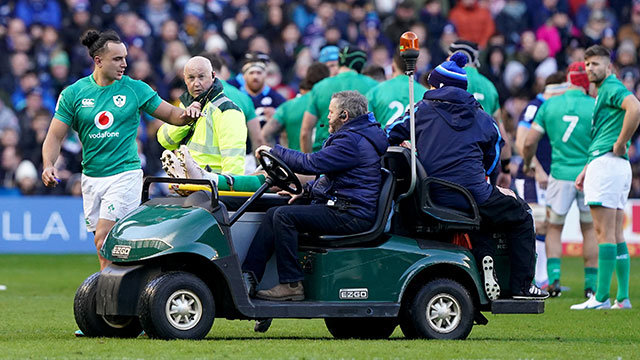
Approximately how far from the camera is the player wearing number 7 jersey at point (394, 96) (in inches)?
554

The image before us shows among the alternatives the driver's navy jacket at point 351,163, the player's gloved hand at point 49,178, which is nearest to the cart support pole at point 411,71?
the driver's navy jacket at point 351,163

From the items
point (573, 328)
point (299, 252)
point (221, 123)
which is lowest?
point (573, 328)

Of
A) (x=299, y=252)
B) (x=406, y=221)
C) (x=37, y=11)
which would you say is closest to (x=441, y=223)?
(x=406, y=221)

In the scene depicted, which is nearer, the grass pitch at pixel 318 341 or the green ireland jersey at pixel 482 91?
the grass pitch at pixel 318 341

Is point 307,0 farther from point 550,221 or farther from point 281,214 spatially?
point 281,214

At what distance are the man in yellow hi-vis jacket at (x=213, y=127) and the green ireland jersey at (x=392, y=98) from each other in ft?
12.5

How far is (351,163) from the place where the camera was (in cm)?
957

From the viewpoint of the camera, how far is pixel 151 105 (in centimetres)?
1055

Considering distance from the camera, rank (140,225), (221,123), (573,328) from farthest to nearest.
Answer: (573,328) → (221,123) → (140,225)

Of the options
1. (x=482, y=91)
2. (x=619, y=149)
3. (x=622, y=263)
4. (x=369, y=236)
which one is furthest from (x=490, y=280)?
(x=482, y=91)

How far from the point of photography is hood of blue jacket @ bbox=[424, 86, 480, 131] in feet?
32.9

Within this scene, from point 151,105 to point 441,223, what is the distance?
2439 mm

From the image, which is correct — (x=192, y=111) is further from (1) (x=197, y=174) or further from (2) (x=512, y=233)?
(2) (x=512, y=233)

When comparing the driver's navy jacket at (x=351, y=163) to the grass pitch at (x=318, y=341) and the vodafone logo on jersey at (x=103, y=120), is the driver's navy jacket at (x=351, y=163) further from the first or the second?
the vodafone logo on jersey at (x=103, y=120)
